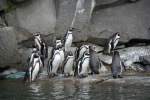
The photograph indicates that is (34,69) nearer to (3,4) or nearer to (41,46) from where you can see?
(41,46)

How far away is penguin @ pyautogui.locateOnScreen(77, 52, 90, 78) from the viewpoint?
16.8 m

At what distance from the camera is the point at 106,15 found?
739 inches

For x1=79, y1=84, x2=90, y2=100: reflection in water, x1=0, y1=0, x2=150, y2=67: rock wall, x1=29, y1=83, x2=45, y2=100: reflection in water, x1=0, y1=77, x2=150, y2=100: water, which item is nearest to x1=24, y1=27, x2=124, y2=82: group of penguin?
x1=0, y1=0, x2=150, y2=67: rock wall

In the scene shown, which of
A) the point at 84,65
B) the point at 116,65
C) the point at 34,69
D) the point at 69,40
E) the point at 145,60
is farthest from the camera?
the point at 69,40

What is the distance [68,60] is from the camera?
56.2ft

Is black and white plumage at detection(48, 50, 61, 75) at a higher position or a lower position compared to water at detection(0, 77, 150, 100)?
higher

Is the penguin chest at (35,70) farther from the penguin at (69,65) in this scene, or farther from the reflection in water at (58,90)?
the reflection in water at (58,90)

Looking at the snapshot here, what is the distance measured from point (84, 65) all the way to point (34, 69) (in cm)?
166

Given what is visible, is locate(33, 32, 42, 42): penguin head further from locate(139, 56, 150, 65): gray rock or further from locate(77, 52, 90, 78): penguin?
locate(139, 56, 150, 65): gray rock

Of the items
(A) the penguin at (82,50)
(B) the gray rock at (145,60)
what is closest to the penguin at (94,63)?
(A) the penguin at (82,50)

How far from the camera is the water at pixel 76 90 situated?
12430 millimetres

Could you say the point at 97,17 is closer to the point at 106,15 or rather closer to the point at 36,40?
the point at 106,15

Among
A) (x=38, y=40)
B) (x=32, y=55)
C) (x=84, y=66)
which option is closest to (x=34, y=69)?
(x=32, y=55)

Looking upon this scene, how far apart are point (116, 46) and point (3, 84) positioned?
4975mm
